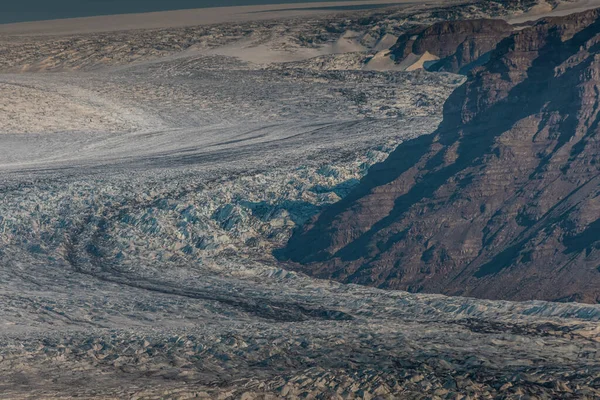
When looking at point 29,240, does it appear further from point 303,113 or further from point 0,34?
point 0,34

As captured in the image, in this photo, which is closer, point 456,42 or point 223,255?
point 223,255

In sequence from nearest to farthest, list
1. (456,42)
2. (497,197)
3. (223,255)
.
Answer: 1. (497,197)
2. (223,255)
3. (456,42)

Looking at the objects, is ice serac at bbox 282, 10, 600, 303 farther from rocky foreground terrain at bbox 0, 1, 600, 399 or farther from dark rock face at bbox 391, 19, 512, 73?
dark rock face at bbox 391, 19, 512, 73

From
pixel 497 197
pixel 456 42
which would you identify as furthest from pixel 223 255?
pixel 456 42

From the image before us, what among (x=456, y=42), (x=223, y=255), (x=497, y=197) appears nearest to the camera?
(x=497, y=197)

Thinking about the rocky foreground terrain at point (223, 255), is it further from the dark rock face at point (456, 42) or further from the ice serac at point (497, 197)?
the dark rock face at point (456, 42)

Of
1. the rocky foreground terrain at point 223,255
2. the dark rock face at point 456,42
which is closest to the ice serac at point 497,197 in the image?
the rocky foreground terrain at point 223,255

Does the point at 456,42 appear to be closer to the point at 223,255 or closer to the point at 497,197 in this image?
the point at 497,197
